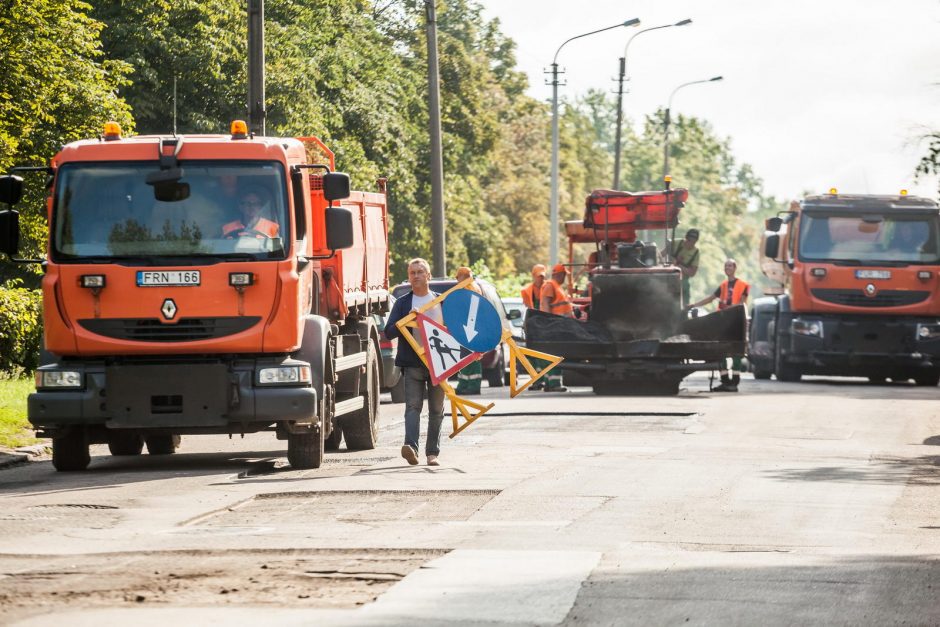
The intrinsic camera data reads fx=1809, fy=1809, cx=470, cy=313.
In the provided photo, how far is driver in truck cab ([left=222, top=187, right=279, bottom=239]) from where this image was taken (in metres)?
14.9

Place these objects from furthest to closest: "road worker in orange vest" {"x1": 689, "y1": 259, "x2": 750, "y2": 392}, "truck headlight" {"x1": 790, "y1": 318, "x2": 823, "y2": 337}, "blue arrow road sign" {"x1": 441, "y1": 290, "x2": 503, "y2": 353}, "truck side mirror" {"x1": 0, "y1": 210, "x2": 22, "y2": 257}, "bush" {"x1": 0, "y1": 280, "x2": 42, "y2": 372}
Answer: "truck headlight" {"x1": 790, "y1": 318, "x2": 823, "y2": 337}
"road worker in orange vest" {"x1": 689, "y1": 259, "x2": 750, "y2": 392}
"bush" {"x1": 0, "y1": 280, "x2": 42, "y2": 372}
"blue arrow road sign" {"x1": 441, "y1": 290, "x2": 503, "y2": 353}
"truck side mirror" {"x1": 0, "y1": 210, "x2": 22, "y2": 257}

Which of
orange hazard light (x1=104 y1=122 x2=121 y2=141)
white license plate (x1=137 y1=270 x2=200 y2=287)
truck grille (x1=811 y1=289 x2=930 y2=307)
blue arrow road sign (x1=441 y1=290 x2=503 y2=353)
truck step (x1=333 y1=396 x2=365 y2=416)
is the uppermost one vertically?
orange hazard light (x1=104 y1=122 x2=121 y2=141)

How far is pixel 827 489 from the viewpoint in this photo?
1341cm

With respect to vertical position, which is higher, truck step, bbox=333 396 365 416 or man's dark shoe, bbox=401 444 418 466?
truck step, bbox=333 396 365 416

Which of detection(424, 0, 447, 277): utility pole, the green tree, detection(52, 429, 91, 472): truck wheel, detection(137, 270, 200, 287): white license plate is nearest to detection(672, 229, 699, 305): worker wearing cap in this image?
detection(424, 0, 447, 277): utility pole

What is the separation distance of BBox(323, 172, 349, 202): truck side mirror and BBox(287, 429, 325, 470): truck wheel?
6.58 feet

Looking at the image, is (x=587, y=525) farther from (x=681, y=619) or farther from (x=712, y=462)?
(x=712, y=462)

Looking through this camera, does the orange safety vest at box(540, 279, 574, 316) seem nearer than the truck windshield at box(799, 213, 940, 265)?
Yes

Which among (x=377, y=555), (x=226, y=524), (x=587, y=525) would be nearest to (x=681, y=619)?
(x=377, y=555)

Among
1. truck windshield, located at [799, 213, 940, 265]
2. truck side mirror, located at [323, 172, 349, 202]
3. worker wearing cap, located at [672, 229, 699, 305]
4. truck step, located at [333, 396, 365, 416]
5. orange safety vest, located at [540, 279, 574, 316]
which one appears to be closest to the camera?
truck side mirror, located at [323, 172, 349, 202]

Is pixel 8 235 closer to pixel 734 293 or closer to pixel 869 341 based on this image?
pixel 734 293

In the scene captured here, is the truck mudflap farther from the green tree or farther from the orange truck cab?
the green tree

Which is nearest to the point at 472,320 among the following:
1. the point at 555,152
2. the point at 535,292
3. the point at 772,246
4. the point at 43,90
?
the point at 535,292

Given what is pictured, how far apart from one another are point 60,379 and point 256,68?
1038cm
